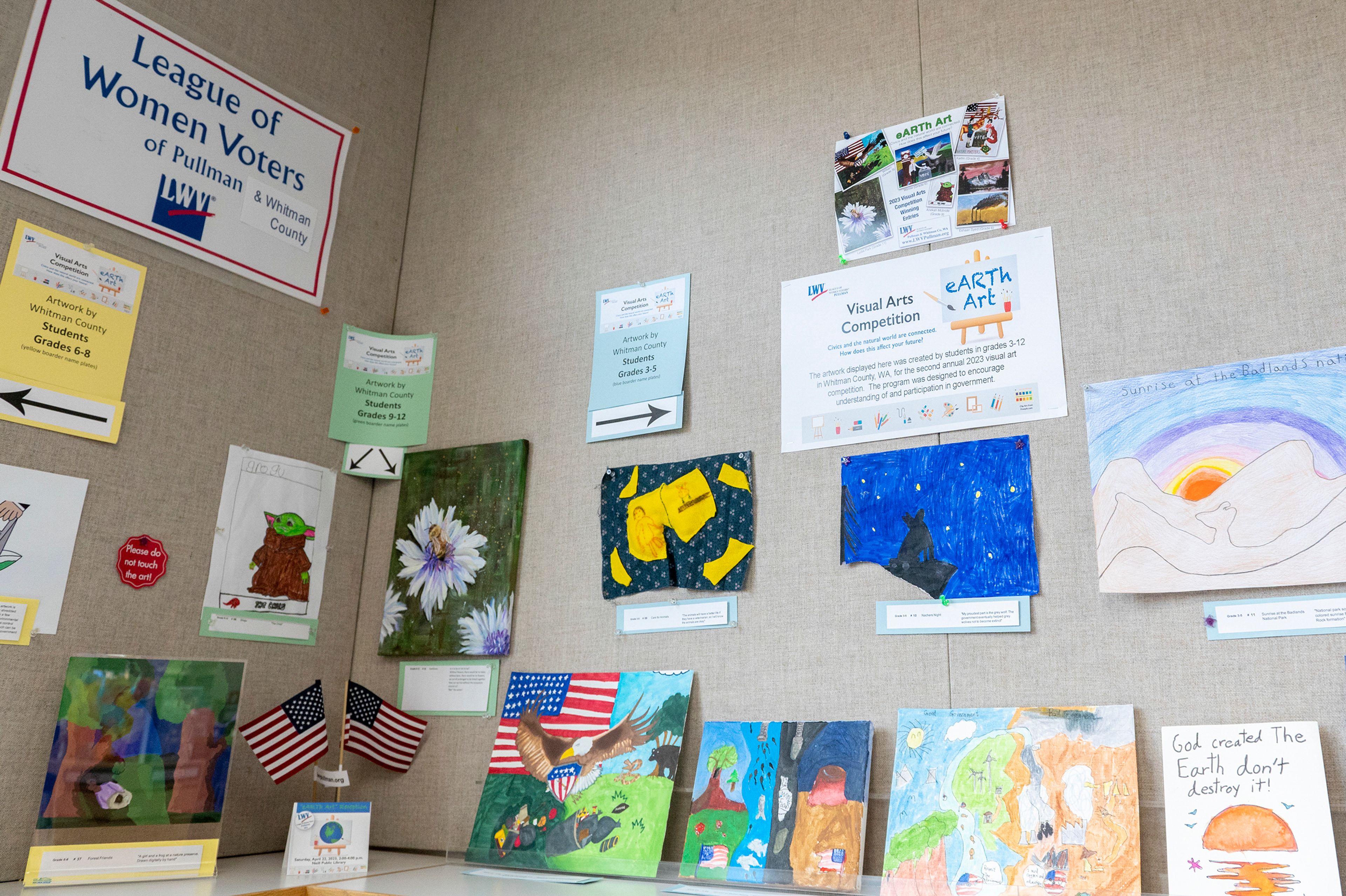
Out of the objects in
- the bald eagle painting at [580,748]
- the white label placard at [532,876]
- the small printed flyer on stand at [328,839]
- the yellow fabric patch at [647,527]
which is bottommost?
the white label placard at [532,876]

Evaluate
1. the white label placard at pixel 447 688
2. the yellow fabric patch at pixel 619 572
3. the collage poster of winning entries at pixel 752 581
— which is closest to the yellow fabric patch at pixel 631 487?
the collage poster of winning entries at pixel 752 581

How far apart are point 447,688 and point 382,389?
2.42 feet

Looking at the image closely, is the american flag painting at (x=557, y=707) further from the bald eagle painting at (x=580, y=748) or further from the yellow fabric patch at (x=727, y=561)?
the yellow fabric patch at (x=727, y=561)

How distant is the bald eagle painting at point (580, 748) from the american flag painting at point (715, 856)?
24cm

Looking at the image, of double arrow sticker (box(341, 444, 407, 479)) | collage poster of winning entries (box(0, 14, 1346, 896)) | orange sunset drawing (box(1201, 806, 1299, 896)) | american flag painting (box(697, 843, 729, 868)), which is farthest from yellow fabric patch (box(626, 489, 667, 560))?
orange sunset drawing (box(1201, 806, 1299, 896))

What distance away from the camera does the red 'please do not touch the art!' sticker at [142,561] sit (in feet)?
6.01

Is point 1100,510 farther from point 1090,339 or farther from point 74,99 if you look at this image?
point 74,99

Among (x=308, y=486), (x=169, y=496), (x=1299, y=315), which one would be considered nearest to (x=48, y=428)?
(x=169, y=496)

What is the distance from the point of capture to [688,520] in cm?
192

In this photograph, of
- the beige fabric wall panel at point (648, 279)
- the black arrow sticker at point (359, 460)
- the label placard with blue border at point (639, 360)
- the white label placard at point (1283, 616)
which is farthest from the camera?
the black arrow sticker at point (359, 460)

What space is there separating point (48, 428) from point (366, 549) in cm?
74

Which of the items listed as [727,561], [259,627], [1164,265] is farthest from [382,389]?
[1164,265]

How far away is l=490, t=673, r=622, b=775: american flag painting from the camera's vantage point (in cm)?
189

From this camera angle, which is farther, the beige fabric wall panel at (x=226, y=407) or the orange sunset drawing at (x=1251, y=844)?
the beige fabric wall panel at (x=226, y=407)
